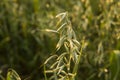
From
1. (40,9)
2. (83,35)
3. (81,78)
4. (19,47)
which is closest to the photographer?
(81,78)

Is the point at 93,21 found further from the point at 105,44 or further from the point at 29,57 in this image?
the point at 29,57

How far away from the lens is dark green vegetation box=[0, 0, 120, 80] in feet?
6.41

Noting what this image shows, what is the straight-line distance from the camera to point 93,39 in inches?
84.2

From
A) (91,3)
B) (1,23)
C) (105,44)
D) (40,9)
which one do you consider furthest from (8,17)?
(105,44)

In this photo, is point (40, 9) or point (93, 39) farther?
point (40, 9)

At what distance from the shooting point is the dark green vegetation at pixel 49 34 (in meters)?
1.95

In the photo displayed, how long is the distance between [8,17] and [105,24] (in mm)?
699

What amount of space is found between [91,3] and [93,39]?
0.90 feet

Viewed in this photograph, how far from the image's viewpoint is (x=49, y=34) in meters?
2.11

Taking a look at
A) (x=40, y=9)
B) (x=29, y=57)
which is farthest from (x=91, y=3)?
(x=29, y=57)

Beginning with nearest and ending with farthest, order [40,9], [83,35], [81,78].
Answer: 1. [81,78]
2. [83,35]
3. [40,9]

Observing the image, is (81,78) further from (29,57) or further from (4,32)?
(4,32)

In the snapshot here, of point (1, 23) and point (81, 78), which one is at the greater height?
point (1, 23)

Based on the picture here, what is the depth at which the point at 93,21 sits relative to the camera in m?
2.18
